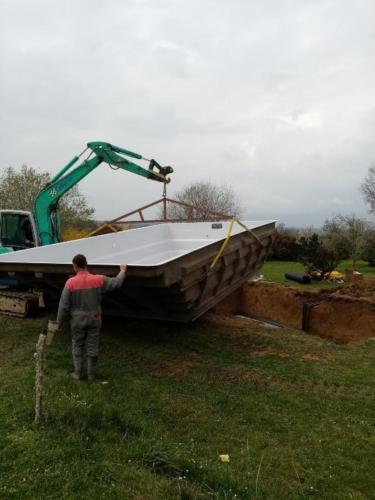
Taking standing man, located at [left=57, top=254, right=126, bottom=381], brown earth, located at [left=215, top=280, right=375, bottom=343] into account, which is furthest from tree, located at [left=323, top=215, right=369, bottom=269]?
standing man, located at [left=57, top=254, right=126, bottom=381]

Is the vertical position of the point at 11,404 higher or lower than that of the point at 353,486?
higher

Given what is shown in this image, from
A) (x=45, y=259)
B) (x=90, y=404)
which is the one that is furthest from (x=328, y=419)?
(x=45, y=259)

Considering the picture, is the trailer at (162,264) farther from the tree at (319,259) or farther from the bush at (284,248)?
the bush at (284,248)

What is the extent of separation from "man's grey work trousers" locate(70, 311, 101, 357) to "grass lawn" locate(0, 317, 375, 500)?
36cm

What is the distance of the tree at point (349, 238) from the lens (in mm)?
21203

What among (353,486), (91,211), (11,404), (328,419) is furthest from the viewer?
(91,211)

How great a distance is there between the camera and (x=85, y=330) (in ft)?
16.0

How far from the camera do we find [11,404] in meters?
4.05

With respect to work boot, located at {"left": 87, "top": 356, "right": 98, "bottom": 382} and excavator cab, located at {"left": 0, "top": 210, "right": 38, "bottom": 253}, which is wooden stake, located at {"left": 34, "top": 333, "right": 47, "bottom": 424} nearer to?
work boot, located at {"left": 87, "top": 356, "right": 98, "bottom": 382}

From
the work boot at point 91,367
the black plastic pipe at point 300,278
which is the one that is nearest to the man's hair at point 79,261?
the work boot at point 91,367

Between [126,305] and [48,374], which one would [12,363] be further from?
[126,305]

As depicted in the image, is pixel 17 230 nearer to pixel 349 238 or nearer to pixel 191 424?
pixel 191 424

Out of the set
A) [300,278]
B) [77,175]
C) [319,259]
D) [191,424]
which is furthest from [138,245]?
[319,259]

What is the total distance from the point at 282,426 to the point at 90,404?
1.84 meters
